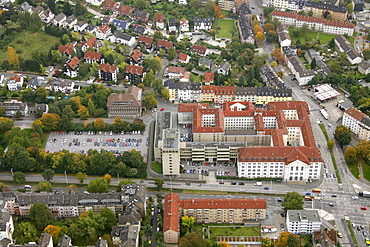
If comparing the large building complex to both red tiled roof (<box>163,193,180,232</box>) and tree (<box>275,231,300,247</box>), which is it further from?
tree (<box>275,231,300,247</box>)

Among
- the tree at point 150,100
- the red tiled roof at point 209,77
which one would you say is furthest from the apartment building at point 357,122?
the tree at point 150,100

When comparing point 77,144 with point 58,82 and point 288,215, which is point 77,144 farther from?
point 288,215

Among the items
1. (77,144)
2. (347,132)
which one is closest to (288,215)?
(347,132)

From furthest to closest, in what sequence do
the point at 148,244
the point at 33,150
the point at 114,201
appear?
the point at 33,150, the point at 114,201, the point at 148,244

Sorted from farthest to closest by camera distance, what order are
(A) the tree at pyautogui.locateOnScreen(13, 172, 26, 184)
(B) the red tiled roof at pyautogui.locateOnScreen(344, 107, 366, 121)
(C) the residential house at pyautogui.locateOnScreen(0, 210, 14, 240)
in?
(B) the red tiled roof at pyautogui.locateOnScreen(344, 107, 366, 121) → (A) the tree at pyautogui.locateOnScreen(13, 172, 26, 184) → (C) the residential house at pyautogui.locateOnScreen(0, 210, 14, 240)

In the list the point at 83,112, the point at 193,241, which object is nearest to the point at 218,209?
the point at 193,241

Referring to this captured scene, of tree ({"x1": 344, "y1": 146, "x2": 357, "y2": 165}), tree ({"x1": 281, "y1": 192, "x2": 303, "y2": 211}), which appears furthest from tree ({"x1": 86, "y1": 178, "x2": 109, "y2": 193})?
tree ({"x1": 344, "y1": 146, "x2": 357, "y2": 165})
